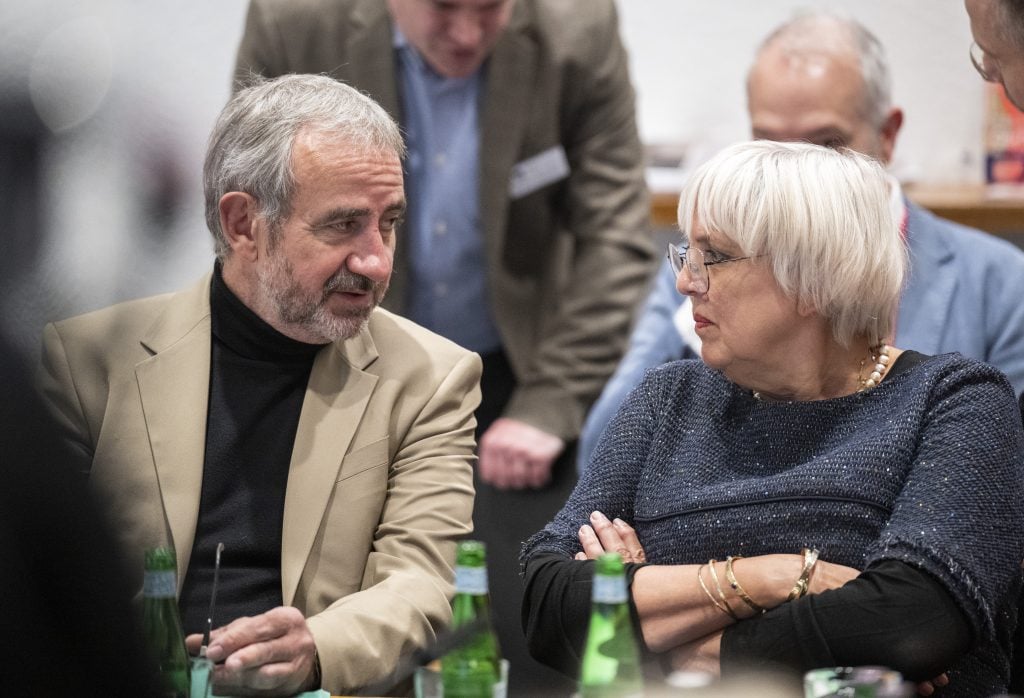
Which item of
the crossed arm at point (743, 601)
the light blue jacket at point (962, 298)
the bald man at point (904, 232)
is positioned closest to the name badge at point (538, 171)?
the bald man at point (904, 232)

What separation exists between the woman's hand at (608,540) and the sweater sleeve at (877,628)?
0.27m

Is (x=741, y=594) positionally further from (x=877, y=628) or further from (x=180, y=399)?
(x=180, y=399)

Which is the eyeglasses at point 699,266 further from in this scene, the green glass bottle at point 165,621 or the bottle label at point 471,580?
the green glass bottle at point 165,621

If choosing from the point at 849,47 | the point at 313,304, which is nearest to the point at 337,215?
the point at 313,304

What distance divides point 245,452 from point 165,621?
2.65 ft

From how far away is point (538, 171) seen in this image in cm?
352

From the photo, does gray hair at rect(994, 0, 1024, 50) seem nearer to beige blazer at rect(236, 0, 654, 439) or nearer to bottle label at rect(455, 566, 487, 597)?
bottle label at rect(455, 566, 487, 597)

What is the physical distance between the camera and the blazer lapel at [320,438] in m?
2.12

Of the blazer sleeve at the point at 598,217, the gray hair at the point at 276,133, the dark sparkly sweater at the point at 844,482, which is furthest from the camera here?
the blazer sleeve at the point at 598,217

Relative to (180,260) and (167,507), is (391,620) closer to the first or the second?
(167,507)

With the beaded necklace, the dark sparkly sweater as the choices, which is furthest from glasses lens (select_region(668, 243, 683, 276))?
the beaded necklace

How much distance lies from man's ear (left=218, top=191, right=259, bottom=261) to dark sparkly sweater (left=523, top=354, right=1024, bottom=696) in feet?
2.14

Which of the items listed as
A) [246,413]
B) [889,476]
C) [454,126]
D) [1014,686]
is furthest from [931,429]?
[454,126]

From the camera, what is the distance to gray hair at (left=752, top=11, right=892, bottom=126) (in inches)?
120
